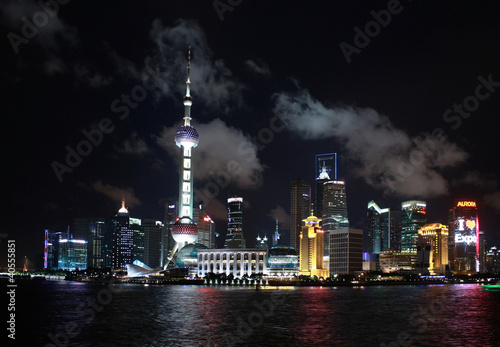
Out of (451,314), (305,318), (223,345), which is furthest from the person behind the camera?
(451,314)

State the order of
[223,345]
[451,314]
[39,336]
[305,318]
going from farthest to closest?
1. [451,314]
2. [305,318]
3. [39,336]
4. [223,345]

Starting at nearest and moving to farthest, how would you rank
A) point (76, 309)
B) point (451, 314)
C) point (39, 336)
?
point (39, 336) → point (451, 314) → point (76, 309)

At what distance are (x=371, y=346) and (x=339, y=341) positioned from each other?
4501mm

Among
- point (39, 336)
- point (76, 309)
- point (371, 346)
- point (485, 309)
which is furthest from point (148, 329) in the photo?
point (485, 309)

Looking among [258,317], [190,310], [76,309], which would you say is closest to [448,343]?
[258,317]

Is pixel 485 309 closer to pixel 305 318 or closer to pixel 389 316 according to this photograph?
pixel 389 316

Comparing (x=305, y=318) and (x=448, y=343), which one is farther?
(x=305, y=318)

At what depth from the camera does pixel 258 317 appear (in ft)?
281

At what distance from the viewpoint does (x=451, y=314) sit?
3661 inches

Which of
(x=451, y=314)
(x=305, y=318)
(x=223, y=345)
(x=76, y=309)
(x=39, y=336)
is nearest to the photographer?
(x=223, y=345)

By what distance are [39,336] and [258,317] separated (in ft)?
105

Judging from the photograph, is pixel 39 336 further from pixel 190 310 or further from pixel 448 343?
pixel 448 343

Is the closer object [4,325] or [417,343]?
[417,343]

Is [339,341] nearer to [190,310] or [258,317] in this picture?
[258,317]
